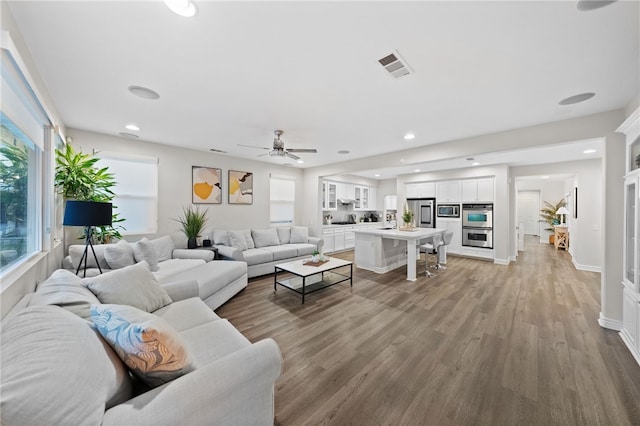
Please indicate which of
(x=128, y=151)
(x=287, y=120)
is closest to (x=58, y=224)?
(x=128, y=151)

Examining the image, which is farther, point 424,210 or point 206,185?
point 424,210

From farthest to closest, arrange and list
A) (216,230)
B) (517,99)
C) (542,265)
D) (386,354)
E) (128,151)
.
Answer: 1. (542,265)
2. (216,230)
3. (128,151)
4. (517,99)
5. (386,354)

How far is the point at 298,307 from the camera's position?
3.29 m

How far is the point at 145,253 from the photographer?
3342mm

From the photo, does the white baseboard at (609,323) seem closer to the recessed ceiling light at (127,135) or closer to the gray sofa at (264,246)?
the gray sofa at (264,246)

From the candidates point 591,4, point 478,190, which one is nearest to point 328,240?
point 478,190

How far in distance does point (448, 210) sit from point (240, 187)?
19.0 feet

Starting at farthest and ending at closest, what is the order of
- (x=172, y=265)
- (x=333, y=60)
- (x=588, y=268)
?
(x=588, y=268) < (x=172, y=265) < (x=333, y=60)

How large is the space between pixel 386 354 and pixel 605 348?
2.22 m

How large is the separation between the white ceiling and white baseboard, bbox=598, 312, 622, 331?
8.02ft

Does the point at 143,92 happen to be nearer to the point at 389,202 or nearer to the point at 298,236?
the point at 298,236

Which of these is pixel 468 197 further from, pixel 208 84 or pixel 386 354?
pixel 208 84

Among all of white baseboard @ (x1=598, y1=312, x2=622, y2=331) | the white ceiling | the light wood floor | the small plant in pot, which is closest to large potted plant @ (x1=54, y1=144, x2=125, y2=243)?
the white ceiling

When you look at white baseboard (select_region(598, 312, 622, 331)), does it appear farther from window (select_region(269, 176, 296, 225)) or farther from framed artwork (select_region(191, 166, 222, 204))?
framed artwork (select_region(191, 166, 222, 204))
